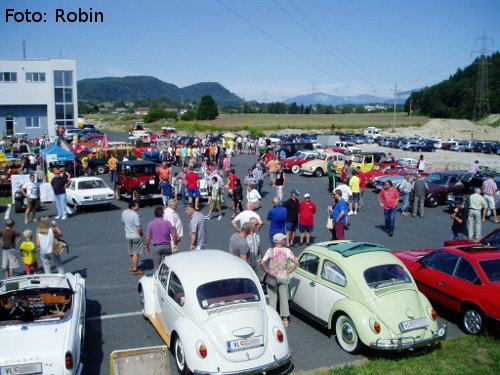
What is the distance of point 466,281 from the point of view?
8.38m

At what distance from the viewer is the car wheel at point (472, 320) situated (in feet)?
26.0

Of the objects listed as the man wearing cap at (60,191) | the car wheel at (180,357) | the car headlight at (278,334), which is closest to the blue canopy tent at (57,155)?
the man wearing cap at (60,191)

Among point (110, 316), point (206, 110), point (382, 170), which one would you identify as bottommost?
point (110, 316)

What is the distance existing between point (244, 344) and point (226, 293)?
0.86 m

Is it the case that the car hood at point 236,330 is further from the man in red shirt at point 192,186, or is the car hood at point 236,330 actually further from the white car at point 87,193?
the white car at point 87,193

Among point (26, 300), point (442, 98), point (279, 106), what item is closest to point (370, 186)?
point (26, 300)

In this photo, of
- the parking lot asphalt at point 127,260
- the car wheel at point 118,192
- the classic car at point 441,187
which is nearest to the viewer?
the parking lot asphalt at point 127,260

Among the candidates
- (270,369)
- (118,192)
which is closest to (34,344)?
(270,369)

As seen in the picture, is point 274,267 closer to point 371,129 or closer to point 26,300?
point 26,300

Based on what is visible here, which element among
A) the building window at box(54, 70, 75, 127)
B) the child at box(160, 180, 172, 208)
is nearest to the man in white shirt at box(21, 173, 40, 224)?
the child at box(160, 180, 172, 208)

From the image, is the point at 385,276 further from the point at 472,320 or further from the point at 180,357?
the point at 180,357

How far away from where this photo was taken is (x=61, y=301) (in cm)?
749

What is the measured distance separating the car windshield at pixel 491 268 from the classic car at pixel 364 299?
1.37m

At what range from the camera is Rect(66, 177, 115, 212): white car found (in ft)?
61.5
